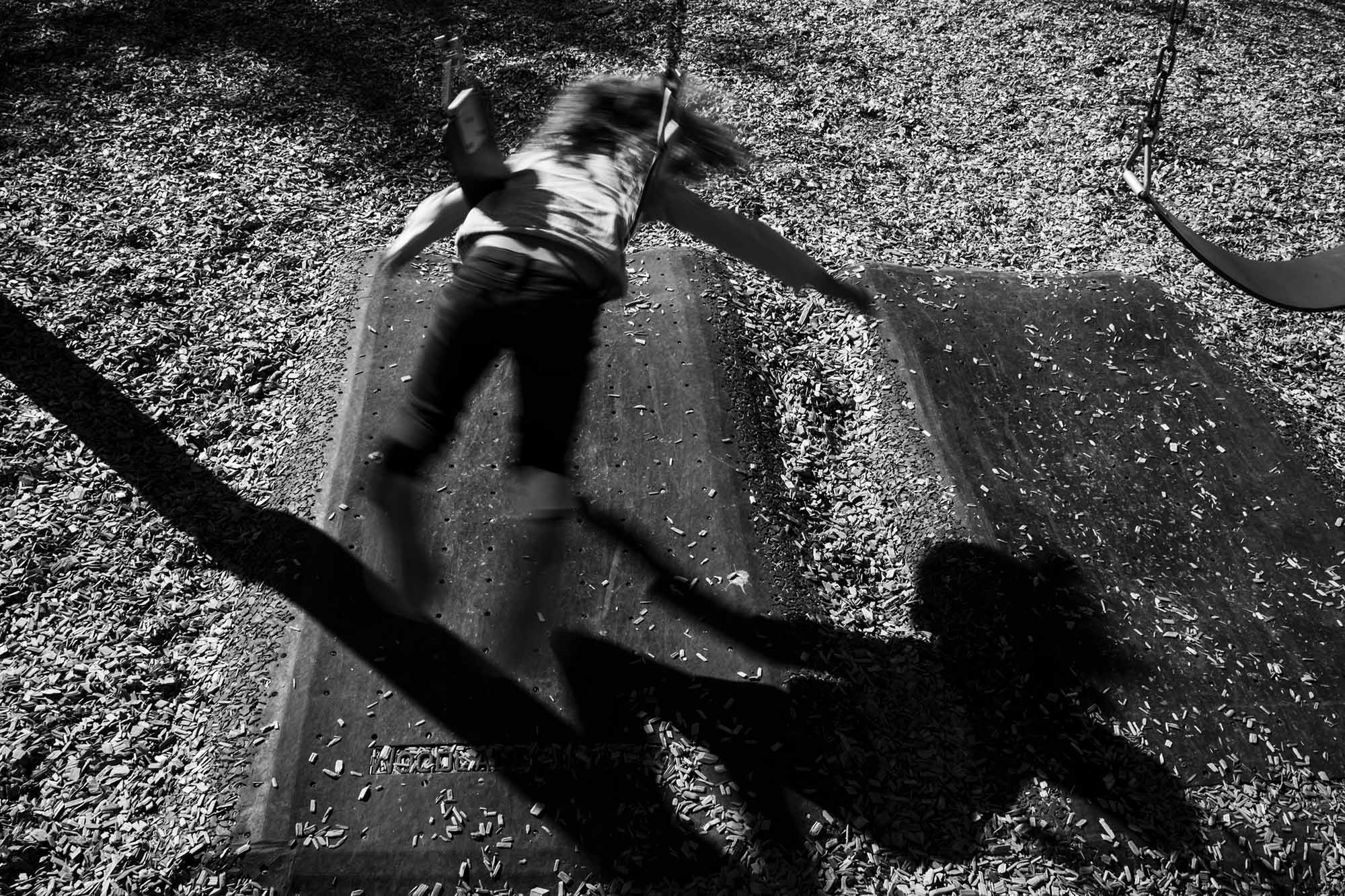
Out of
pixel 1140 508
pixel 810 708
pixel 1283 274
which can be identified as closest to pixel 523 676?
pixel 810 708

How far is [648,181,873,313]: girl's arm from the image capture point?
2651mm

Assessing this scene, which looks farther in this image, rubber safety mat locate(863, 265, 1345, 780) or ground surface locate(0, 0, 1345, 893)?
rubber safety mat locate(863, 265, 1345, 780)

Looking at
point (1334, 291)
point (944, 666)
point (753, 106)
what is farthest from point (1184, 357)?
point (753, 106)

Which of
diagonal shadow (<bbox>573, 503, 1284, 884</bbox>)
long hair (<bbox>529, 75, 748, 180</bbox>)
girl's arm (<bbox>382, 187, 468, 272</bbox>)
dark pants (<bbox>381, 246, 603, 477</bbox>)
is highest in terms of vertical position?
long hair (<bbox>529, 75, 748, 180</bbox>)

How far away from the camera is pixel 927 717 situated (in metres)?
2.60

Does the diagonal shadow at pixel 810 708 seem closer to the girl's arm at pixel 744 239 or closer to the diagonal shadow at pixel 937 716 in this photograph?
the diagonal shadow at pixel 937 716

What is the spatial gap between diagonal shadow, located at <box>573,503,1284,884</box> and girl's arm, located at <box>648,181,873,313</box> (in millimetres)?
976

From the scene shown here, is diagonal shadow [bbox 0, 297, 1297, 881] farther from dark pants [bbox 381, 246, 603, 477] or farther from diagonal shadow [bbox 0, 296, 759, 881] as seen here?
dark pants [bbox 381, 246, 603, 477]

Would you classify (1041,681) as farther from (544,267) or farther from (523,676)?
(544,267)

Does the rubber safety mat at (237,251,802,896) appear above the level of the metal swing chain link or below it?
below

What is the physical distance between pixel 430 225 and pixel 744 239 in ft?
3.04

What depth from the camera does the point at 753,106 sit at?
5672 millimetres

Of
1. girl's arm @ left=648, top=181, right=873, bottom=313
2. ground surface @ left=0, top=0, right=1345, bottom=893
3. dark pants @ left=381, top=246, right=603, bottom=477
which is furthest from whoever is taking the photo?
girl's arm @ left=648, top=181, right=873, bottom=313

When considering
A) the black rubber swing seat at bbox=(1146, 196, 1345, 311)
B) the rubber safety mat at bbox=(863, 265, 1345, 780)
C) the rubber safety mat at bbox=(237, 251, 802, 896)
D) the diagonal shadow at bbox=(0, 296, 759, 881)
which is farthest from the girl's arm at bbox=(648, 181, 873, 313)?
the diagonal shadow at bbox=(0, 296, 759, 881)
